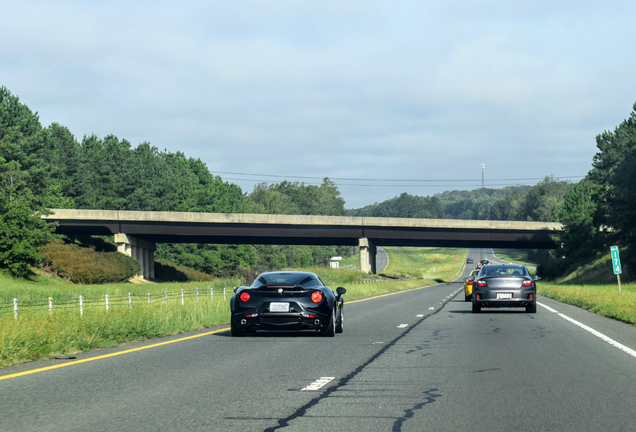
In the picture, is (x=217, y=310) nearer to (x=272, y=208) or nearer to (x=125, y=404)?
(x=125, y=404)

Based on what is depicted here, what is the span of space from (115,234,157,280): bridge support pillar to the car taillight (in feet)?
223

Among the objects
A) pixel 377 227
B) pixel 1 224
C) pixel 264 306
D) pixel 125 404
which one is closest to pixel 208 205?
pixel 377 227

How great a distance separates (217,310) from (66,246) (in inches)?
2207

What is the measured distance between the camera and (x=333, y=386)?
30.5 ft

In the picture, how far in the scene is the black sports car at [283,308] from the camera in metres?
15.6

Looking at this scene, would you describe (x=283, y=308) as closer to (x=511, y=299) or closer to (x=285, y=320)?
(x=285, y=320)

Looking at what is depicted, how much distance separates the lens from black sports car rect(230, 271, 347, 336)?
15609 mm

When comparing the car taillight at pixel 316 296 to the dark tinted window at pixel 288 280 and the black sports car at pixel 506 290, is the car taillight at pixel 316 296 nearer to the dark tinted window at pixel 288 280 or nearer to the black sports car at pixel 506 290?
the dark tinted window at pixel 288 280

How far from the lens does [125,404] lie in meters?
8.13

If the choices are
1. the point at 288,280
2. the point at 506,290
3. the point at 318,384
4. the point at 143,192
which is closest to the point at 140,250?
the point at 143,192

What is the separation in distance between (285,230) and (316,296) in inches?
2733

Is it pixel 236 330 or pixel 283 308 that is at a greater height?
pixel 283 308

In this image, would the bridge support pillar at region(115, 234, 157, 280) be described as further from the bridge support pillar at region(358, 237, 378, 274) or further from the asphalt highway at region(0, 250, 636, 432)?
the asphalt highway at region(0, 250, 636, 432)

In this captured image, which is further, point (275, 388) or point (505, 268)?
point (505, 268)
